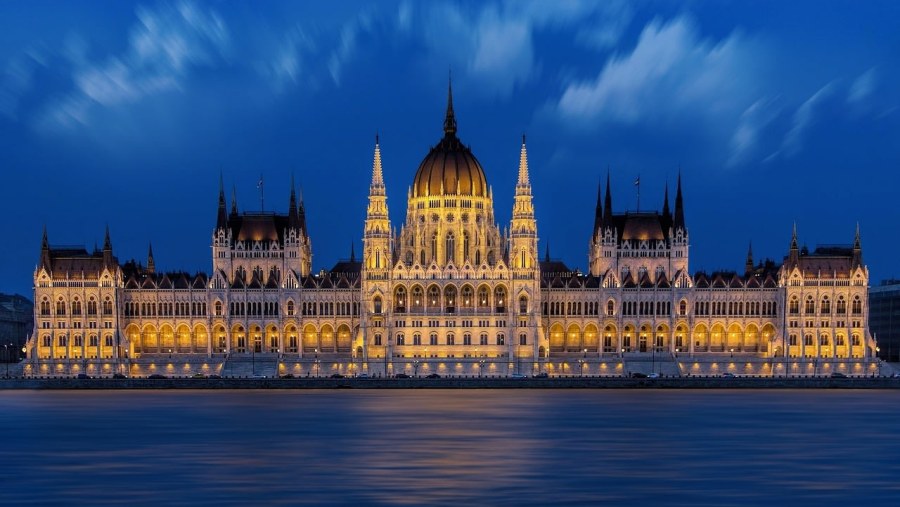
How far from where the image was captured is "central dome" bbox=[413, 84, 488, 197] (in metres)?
153

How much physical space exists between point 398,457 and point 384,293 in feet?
227

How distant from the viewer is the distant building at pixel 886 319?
588 feet

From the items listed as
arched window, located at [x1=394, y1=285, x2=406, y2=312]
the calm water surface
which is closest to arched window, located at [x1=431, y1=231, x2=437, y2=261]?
arched window, located at [x1=394, y1=285, x2=406, y2=312]

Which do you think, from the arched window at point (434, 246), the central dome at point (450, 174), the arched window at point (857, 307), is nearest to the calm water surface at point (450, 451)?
the arched window at point (857, 307)

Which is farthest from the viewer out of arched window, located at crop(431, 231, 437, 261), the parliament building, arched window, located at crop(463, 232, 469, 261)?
arched window, located at crop(431, 231, 437, 261)

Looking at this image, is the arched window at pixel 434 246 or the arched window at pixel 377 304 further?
the arched window at pixel 434 246

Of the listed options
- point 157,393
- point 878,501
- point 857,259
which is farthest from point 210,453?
point 857,259

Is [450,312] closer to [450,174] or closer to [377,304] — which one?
[377,304]

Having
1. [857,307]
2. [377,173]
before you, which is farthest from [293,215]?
[857,307]

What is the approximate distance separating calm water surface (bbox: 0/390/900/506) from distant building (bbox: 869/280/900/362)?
62.6 m

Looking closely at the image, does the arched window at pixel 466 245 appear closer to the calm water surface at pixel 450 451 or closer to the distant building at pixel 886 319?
the calm water surface at pixel 450 451

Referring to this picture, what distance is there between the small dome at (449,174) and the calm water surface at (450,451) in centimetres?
3748

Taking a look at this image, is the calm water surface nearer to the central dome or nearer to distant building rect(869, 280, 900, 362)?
the central dome

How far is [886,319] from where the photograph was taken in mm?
184250
